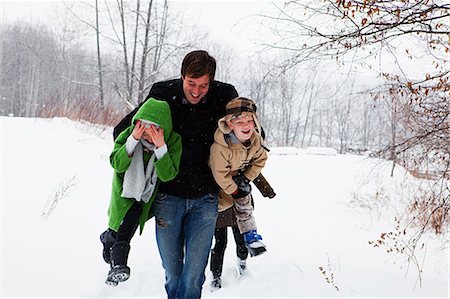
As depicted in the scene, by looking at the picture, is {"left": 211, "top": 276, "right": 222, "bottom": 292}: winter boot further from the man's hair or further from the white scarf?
the man's hair

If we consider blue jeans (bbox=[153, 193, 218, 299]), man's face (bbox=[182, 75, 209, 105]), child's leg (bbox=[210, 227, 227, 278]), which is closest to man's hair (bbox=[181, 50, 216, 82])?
man's face (bbox=[182, 75, 209, 105])

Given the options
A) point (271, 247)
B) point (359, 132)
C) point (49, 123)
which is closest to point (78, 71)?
point (49, 123)

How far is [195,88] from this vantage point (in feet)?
7.28

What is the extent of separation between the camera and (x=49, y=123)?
34.6 ft

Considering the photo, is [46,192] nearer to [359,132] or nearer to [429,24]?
[429,24]

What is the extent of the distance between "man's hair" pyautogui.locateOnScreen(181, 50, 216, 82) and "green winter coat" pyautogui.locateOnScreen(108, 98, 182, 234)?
26 centimetres

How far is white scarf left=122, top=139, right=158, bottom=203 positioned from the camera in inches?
91.0

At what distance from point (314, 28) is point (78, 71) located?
1447 inches

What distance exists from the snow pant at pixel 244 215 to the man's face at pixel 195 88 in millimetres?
1024

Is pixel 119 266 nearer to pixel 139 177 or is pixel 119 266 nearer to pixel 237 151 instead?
pixel 139 177

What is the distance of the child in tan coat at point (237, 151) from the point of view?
2.41 meters

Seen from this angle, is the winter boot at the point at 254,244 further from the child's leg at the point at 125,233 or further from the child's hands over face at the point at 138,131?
the child's hands over face at the point at 138,131

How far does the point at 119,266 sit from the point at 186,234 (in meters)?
0.48

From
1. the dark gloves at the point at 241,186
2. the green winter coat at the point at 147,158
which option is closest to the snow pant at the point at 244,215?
the dark gloves at the point at 241,186
